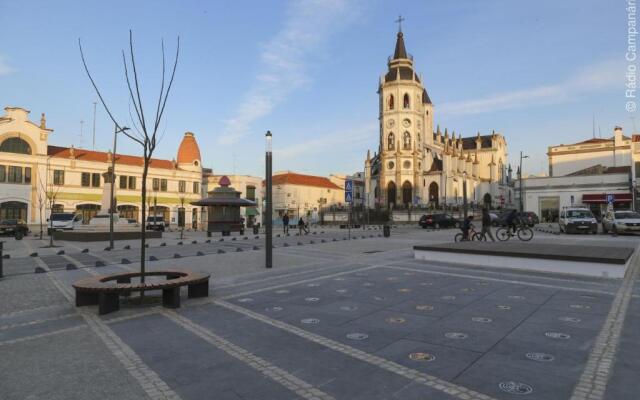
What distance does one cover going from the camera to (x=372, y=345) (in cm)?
480

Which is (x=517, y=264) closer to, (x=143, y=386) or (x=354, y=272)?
(x=354, y=272)

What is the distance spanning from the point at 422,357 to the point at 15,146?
176 feet

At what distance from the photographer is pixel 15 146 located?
43906mm

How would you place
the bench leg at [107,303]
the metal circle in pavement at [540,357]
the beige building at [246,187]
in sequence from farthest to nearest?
the beige building at [246,187]
the bench leg at [107,303]
the metal circle in pavement at [540,357]

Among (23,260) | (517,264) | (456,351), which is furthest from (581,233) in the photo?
(23,260)

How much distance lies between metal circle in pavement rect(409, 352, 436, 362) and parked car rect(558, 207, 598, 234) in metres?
26.7

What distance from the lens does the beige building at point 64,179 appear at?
43094mm

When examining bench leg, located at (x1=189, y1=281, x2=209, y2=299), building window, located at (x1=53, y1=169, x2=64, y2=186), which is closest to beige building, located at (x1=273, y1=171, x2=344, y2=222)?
building window, located at (x1=53, y1=169, x2=64, y2=186)

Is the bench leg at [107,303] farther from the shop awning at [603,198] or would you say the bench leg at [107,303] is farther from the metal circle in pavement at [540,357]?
the shop awning at [603,198]

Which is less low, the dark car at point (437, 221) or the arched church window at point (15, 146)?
the arched church window at point (15, 146)

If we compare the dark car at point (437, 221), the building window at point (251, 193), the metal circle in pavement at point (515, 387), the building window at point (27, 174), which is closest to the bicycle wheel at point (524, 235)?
the dark car at point (437, 221)

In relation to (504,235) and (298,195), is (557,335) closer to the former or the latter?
(504,235)

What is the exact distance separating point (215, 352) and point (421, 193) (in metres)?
64.4

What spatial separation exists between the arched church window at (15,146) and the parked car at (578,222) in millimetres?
53862
